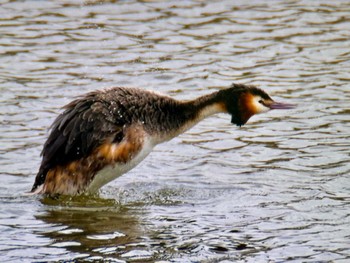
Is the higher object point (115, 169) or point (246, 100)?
point (246, 100)

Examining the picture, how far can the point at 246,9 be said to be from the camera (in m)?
14.5

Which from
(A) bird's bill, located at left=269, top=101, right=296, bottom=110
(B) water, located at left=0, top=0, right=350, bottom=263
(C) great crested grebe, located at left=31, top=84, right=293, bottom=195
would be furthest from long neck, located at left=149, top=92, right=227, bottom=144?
(B) water, located at left=0, top=0, right=350, bottom=263

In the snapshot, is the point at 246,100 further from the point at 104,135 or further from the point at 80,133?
the point at 80,133

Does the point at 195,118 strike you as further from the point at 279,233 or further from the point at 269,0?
the point at 269,0

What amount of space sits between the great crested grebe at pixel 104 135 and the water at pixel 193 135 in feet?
0.81

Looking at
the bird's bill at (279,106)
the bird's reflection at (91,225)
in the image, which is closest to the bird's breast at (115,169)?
the bird's reflection at (91,225)

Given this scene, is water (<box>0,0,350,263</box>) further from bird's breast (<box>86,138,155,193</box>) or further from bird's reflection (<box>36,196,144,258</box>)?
bird's breast (<box>86,138,155,193</box>)

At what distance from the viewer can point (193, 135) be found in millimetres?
10867

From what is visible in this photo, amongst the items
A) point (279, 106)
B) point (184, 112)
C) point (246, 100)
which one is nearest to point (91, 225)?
point (184, 112)

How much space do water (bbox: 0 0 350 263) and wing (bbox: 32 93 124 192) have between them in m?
0.40

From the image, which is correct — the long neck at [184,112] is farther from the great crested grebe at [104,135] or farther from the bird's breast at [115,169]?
the bird's breast at [115,169]

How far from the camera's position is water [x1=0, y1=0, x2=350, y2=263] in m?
7.81

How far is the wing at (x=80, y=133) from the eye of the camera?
28.9ft

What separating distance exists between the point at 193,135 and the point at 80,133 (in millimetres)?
2283
